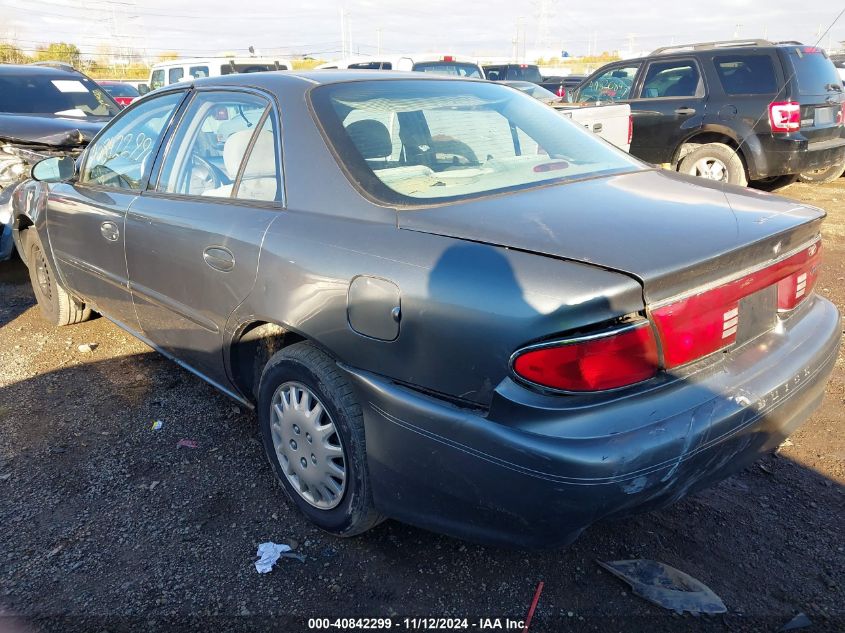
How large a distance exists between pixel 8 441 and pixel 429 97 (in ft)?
8.59

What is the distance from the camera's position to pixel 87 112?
308 inches

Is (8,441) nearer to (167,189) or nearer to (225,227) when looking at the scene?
(167,189)

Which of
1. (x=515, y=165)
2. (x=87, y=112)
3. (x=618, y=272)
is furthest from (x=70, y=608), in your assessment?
(x=87, y=112)

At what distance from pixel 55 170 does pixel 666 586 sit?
158 inches

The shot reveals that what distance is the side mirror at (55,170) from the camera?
4.04 metres

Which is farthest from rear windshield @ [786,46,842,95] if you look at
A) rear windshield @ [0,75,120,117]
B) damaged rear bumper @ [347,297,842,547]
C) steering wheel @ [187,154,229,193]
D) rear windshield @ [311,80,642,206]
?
rear windshield @ [0,75,120,117]

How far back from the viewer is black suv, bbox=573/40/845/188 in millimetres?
7477

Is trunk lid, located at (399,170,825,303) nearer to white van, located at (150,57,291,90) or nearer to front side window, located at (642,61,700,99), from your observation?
front side window, located at (642,61,700,99)

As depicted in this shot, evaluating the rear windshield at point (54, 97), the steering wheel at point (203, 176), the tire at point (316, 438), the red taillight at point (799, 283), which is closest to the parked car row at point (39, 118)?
the rear windshield at point (54, 97)

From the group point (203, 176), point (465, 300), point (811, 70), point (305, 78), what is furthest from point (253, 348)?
point (811, 70)

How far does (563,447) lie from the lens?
172cm

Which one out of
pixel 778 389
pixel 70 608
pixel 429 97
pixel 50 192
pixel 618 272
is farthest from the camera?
pixel 50 192

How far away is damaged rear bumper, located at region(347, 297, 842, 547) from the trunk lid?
321 mm

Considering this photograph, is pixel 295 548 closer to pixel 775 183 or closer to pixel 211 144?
pixel 211 144
